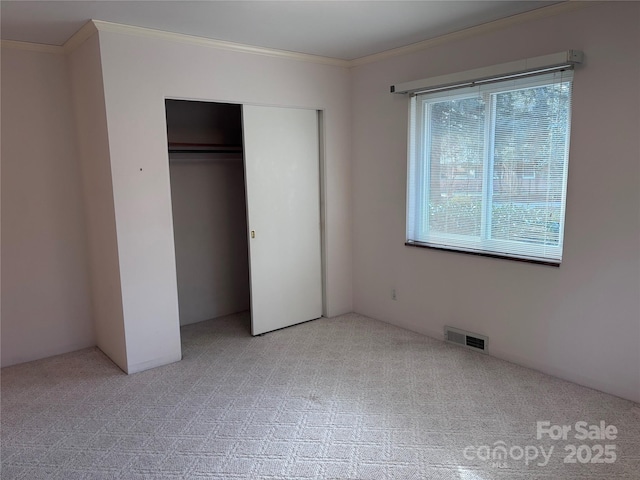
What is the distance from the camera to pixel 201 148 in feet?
14.1

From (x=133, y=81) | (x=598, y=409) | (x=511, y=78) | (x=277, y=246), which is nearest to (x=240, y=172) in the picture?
(x=277, y=246)

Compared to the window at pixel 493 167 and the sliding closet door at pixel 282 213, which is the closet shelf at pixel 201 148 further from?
the window at pixel 493 167

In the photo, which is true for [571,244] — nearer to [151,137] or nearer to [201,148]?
[151,137]

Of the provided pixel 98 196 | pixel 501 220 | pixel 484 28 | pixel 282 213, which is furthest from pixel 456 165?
pixel 98 196

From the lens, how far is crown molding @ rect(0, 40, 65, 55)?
337 cm

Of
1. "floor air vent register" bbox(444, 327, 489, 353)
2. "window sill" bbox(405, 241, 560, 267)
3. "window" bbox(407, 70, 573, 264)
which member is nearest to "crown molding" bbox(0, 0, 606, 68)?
"window" bbox(407, 70, 573, 264)

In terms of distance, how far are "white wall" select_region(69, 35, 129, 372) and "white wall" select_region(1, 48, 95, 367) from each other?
12 centimetres

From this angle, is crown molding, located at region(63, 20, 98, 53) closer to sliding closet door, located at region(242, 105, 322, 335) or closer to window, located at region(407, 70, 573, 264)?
sliding closet door, located at region(242, 105, 322, 335)

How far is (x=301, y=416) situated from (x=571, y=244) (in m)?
2.06

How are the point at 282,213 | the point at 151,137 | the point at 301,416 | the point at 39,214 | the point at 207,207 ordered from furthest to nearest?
the point at 207,207 < the point at 282,213 < the point at 39,214 < the point at 151,137 < the point at 301,416

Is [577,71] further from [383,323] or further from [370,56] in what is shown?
[383,323]

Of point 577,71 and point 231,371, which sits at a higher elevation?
point 577,71

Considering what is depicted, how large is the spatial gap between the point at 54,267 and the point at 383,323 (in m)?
2.91

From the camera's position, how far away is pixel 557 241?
314 centimetres
